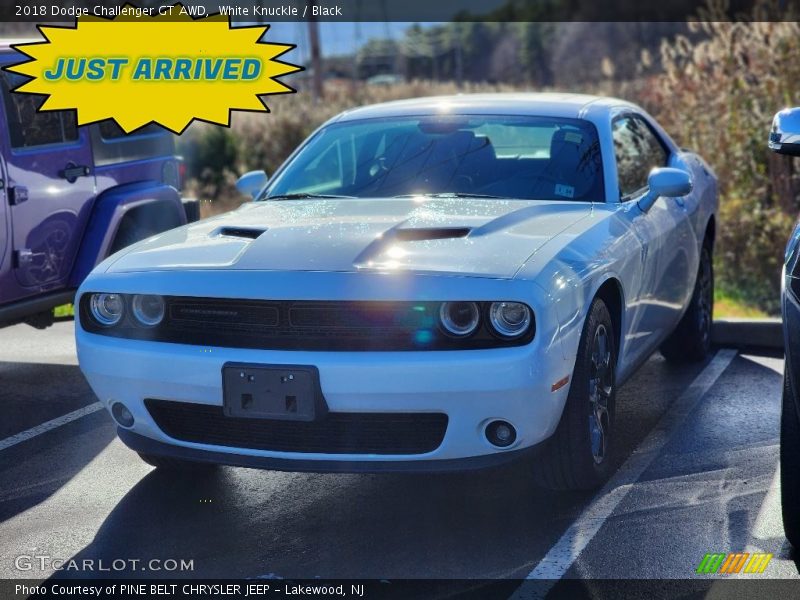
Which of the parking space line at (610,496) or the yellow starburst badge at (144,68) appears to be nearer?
the parking space line at (610,496)

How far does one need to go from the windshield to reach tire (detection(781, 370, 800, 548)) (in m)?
1.82

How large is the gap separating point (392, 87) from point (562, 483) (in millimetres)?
23225

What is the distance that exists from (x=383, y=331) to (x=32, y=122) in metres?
3.36

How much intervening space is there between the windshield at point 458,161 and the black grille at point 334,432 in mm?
1577

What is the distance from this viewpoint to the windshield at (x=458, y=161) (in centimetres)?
543

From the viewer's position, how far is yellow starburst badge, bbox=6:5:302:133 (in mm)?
7043

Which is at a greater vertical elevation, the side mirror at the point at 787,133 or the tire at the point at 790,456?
the side mirror at the point at 787,133

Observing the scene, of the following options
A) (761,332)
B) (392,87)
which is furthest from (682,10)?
(761,332)

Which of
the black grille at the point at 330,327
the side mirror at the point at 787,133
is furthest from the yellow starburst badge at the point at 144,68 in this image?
the side mirror at the point at 787,133

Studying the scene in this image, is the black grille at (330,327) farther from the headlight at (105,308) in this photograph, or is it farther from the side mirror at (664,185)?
the side mirror at (664,185)

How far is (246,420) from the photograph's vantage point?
4.23m

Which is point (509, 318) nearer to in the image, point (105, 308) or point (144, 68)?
point (105, 308)

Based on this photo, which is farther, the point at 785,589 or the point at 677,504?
the point at 677,504

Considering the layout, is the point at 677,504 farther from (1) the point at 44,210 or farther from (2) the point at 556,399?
(1) the point at 44,210
